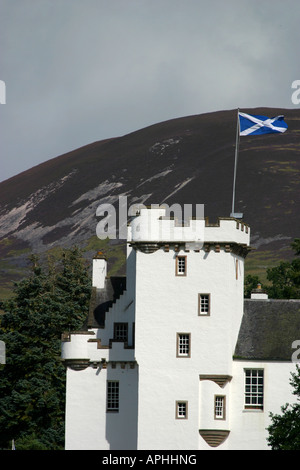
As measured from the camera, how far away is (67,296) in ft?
311

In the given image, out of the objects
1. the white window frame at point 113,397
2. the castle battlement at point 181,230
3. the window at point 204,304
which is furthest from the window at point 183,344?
the castle battlement at point 181,230

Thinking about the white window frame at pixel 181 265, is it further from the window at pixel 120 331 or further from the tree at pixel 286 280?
the tree at pixel 286 280

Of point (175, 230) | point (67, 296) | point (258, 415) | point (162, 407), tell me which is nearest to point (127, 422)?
point (162, 407)

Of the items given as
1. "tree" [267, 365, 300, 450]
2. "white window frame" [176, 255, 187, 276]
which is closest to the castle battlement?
"white window frame" [176, 255, 187, 276]

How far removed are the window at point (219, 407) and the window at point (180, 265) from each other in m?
7.92

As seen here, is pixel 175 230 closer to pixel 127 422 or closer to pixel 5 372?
pixel 127 422

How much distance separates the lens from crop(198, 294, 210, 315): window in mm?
64463

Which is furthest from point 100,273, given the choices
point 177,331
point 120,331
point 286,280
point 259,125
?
point 286,280

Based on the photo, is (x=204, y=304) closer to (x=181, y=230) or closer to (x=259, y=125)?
(x=181, y=230)

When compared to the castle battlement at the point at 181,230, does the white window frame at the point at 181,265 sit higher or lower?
lower

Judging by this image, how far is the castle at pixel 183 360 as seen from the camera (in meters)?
63.8

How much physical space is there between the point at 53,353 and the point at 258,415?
23949 mm

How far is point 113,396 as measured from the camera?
67.3 metres
